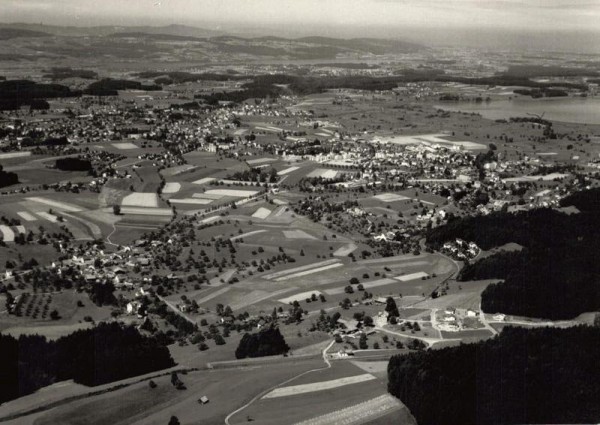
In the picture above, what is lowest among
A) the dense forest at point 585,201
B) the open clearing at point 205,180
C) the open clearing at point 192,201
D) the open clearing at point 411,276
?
the open clearing at point 192,201

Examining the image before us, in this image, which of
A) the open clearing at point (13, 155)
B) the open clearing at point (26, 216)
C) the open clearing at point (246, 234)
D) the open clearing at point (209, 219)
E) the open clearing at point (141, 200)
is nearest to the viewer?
the open clearing at point (246, 234)

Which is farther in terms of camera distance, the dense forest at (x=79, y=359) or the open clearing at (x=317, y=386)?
the dense forest at (x=79, y=359)

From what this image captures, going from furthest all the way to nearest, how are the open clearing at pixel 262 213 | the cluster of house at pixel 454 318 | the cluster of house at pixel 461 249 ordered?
the open clearing at pixel 262 213
the cluster of house at pixel 461 249
the cluster of house at pixel 454 318

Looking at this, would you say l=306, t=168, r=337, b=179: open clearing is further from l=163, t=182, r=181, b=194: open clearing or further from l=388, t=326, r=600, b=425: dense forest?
l=388, t=326, r=600, b=425: dense forest

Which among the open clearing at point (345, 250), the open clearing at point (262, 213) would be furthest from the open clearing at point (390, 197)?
the open clearing at point (345, 250)

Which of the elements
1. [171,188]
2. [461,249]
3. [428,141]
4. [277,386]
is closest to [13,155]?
[171,188]

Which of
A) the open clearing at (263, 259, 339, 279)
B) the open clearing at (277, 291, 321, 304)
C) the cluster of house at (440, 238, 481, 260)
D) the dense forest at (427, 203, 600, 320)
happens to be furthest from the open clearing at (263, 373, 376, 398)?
the cluster of house at (440, 238, 481, 260)

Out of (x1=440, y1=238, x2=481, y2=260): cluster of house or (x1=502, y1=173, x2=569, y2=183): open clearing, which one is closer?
(x1=440, y1=238, x2=481, y2=260): cluster of house

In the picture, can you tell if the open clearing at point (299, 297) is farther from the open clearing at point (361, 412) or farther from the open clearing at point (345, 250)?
the open clearing at point (361, 412)
